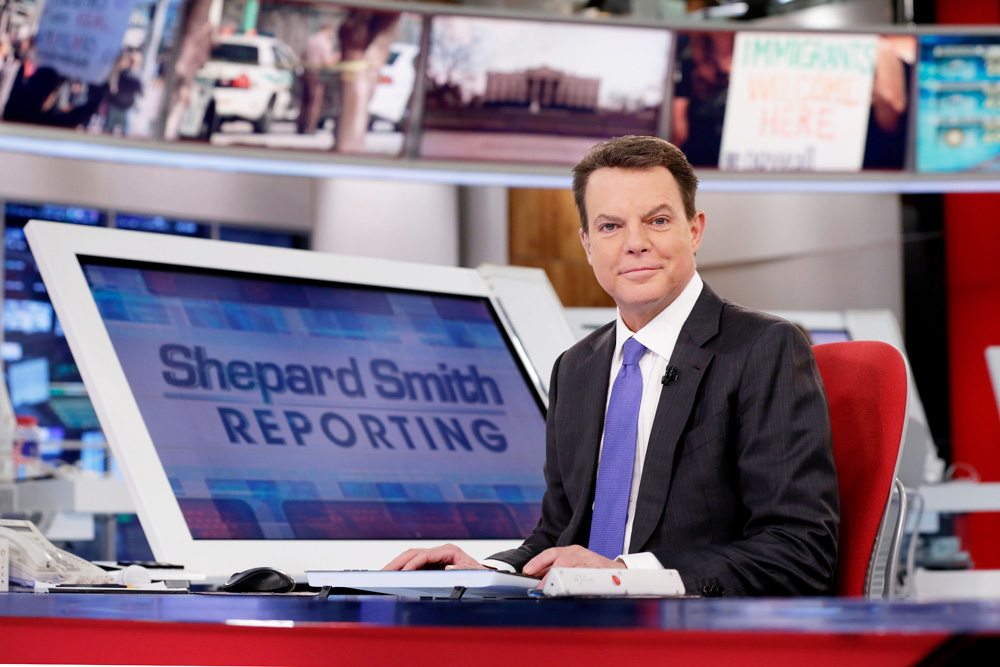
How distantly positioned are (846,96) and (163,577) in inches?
171

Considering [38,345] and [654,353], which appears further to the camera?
[38,345]

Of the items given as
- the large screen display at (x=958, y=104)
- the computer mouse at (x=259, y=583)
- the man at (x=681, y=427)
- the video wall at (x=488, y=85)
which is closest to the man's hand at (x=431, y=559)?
the man at (x=681, y=427)

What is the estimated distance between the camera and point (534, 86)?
15.7 feet

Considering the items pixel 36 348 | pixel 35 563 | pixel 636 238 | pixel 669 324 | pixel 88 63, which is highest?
pixel 88 63

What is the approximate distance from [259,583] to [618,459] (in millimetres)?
521

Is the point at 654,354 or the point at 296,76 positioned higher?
the point at 296,76

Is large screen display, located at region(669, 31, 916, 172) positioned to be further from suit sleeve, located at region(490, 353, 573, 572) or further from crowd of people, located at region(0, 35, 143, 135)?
suit sleeve, located at region(490, 353, 573, 572)

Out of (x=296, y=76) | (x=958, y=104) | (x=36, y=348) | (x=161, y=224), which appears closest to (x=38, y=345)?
(x=36, y=348)

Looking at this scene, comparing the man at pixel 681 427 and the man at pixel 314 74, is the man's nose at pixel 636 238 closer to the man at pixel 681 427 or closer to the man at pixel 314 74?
the man at pixel 681 427

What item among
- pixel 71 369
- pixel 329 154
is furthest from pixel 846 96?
pixel 71 369

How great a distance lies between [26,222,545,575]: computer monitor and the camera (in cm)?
177

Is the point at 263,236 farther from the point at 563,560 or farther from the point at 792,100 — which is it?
the point at 563,560

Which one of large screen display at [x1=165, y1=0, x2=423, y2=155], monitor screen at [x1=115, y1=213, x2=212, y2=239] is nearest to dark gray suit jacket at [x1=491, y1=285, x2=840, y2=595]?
large screen display at [x1=165, y1=0, x2=423, y2=155]

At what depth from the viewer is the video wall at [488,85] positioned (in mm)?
4234
